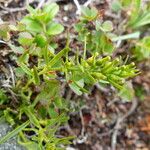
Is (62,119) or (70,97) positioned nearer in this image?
(62,119)

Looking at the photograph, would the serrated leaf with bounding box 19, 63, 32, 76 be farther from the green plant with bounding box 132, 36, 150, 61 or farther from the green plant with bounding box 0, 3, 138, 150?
the green plant with bounding box 132, 36, 150, 61

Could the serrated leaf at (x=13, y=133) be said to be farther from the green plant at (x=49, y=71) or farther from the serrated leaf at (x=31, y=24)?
the serrated leaf at (x=31, y=24)

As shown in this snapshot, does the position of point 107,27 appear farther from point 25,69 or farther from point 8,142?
point 8,142

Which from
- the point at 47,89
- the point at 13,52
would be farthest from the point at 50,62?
the point at 13,52

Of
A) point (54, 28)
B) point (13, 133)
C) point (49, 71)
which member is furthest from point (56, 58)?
point (13, 133)

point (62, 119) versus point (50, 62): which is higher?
point (50, 62)

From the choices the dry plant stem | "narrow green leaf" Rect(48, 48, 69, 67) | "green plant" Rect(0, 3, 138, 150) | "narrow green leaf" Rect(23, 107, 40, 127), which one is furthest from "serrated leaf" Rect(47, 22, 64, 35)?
the dry plant stem

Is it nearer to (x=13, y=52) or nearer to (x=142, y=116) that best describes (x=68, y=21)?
(x=13, y=52)

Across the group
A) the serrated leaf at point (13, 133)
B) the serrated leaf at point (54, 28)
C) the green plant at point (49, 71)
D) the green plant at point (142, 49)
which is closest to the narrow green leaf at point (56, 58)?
the green plant at point (49, 71)
